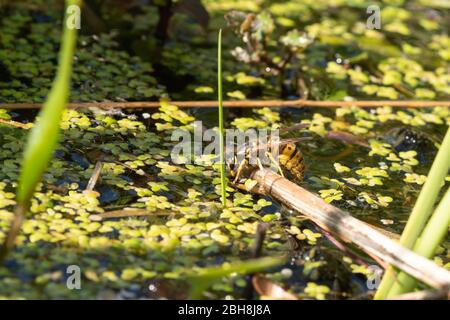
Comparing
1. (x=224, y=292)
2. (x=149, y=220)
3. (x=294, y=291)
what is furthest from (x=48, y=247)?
(x=294, y=291)

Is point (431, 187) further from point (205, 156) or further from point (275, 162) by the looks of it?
point (205, 156)

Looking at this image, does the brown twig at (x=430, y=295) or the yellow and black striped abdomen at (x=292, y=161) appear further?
the yellow and black striped abdomen at (x=292, y=161)

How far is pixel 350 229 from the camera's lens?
1790mm

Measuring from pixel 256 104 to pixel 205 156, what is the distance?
45 centimetres

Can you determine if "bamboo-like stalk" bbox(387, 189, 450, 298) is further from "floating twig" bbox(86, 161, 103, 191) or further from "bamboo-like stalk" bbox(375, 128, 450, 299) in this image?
"floating twig" bbox(86, 161, 103, 191)

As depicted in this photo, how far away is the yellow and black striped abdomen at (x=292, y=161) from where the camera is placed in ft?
7.00

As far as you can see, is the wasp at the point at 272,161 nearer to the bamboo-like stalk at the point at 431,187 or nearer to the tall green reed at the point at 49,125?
the bamboo-like stalk at the point at 431,187

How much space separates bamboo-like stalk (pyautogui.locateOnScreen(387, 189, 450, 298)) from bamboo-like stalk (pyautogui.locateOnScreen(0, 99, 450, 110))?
3.81 feet

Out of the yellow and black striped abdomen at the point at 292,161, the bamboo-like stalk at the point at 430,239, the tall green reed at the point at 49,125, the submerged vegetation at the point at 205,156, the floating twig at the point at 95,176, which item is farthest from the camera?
the yellow and black striped abdomen at the point at 292,161

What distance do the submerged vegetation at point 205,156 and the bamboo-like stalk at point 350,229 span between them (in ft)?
0.12

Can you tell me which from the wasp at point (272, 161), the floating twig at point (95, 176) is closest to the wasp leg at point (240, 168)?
the wasp at point (272, 161)

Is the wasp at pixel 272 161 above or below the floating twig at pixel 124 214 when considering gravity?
above

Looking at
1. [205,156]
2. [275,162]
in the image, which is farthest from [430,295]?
[205,156]

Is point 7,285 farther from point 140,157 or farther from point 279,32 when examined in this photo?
point 279,32
